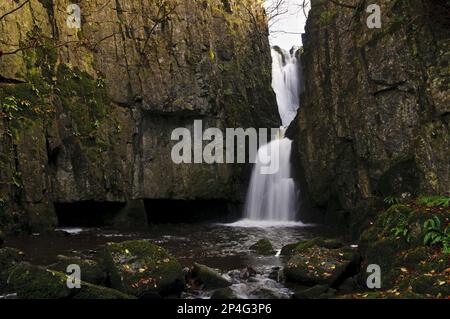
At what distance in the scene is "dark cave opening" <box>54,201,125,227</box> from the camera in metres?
19.6

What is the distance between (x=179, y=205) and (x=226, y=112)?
5.71 meters

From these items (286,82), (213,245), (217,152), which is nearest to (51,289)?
(213,245)

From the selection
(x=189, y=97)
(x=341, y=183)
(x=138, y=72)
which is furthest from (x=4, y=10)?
(x=341, y=183)

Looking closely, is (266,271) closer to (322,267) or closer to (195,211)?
(322,267)

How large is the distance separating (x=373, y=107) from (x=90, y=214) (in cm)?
1368

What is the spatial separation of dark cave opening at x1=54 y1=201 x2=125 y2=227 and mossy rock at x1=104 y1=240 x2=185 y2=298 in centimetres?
1067

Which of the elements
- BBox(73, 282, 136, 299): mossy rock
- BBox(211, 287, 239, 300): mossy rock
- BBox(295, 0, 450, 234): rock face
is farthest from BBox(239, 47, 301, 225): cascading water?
BBox(73, 282, 136, 299): mossy rock

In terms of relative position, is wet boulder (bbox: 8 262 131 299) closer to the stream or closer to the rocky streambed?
the rocky streambed

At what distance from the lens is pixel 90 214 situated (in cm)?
2034

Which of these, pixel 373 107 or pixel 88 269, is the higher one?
pixel 373 107

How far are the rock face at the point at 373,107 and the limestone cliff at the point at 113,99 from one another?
4.93m

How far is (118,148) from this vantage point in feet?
65.7

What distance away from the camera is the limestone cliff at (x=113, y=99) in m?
16.6
